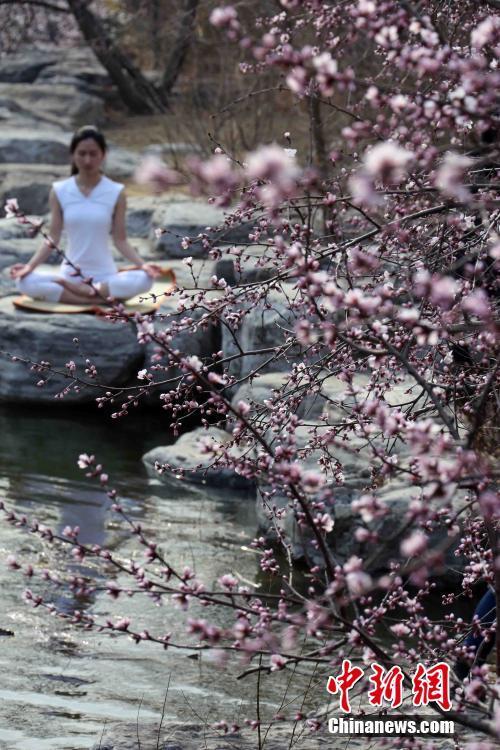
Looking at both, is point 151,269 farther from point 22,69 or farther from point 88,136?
point 22,69

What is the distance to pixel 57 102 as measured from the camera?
21.8 m

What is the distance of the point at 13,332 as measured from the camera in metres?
9.34

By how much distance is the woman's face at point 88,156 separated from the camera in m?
9.23

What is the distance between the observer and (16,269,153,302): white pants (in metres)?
9.63

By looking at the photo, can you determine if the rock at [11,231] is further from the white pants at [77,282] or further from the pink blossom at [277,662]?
the pink blossom at [277,662]

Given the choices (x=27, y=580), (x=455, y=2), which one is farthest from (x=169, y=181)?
(x=27, y=580)

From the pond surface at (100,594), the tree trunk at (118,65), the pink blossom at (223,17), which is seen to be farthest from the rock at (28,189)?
the pink blossom at (223,17)

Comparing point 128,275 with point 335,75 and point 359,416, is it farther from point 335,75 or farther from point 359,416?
point 335,75

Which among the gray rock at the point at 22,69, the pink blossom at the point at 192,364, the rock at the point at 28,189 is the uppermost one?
the gray rock at the point at 22,69

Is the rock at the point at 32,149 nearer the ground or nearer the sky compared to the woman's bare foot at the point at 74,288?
nearer the sky

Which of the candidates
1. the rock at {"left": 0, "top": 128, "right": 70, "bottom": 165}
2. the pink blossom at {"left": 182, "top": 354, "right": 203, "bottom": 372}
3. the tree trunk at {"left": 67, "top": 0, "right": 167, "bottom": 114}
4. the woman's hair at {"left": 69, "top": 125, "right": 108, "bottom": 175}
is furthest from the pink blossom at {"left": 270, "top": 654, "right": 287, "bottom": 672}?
the tree trunk at {"left": 67, "top": 0, "right": 167, "bottom": 114}

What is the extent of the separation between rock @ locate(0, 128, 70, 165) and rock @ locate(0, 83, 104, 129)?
2.67 m

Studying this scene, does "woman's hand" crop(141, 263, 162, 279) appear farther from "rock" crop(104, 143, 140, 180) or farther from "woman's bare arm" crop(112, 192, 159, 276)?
"rock" crop(104, 143, 140, 180)

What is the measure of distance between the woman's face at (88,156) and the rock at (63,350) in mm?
1122
